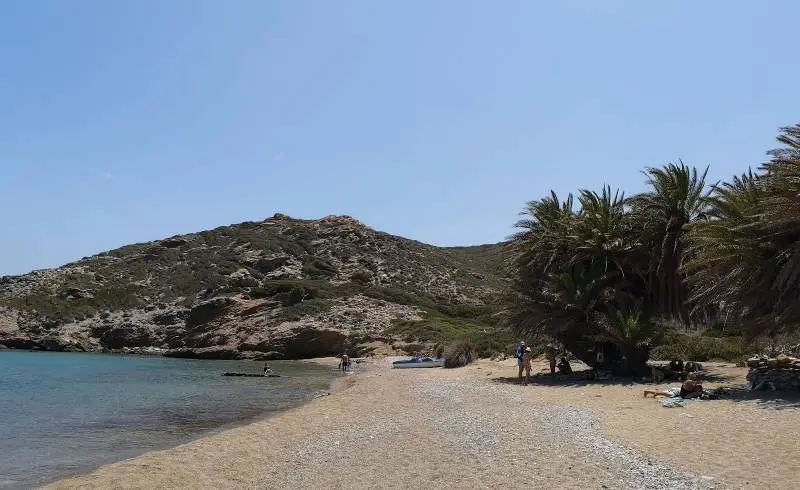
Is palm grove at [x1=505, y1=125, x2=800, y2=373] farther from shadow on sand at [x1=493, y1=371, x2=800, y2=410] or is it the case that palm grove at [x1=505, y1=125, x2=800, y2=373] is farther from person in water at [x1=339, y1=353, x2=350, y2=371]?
person in water at [x1=339, y1=353, x2=350, y2=371]

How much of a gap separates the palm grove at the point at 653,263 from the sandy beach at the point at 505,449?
3.53 metres

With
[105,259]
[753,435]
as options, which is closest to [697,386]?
[753,435]

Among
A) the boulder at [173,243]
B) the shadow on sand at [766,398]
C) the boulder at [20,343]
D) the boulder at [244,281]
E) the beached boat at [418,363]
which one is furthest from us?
the boulder at [173,243]

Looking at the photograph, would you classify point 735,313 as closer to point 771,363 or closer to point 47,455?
point 771,363

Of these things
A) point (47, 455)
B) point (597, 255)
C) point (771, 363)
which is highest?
point (597, 255)

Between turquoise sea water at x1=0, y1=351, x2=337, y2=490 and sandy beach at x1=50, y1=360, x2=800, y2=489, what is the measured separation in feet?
6.11

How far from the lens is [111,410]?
2300 cm

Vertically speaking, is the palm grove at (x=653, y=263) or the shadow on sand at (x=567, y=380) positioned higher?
the palm grove at (x=653, y=263)

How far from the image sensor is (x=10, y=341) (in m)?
75.2

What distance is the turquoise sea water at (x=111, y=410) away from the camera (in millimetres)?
14453

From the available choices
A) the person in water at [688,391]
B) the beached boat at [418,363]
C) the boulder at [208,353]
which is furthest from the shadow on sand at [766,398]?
the boulder at [208,353]

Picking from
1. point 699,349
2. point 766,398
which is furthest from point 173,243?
point 766,398

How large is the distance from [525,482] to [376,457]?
3.47 m

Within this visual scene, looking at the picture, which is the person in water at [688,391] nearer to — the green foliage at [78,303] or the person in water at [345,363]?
the person in water at [345,363]
